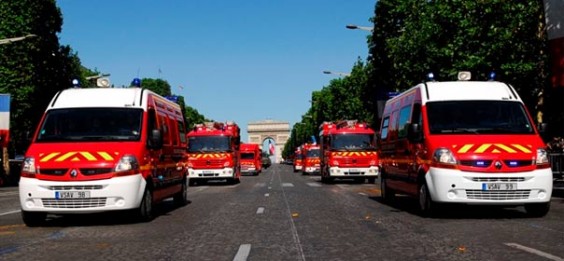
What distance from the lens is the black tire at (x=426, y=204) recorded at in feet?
39.7

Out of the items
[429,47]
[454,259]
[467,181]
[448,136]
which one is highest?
[429,47]

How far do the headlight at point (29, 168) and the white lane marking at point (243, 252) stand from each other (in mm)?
4207

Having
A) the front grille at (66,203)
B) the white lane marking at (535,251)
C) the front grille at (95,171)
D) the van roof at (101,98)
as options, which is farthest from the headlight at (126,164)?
the white lane marking at (535,251)

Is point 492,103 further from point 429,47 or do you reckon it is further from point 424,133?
point 429,47

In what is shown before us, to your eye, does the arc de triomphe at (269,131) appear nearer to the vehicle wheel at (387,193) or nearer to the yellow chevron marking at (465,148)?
the vehicle wheel at (387,193)

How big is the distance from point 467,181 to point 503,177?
58 cm

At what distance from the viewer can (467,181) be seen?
11.5 m

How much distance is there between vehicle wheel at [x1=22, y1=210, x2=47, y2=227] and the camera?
11.4 metres

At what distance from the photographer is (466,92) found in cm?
1310

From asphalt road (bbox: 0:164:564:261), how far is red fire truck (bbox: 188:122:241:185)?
15.1 metres

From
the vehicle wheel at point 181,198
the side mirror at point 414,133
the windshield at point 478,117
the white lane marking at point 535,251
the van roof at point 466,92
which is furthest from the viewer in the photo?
the vehicle wheel at point 181,198

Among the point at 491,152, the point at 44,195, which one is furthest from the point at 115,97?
the point at 491,152

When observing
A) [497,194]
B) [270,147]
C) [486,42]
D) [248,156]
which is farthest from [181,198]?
[270,147]

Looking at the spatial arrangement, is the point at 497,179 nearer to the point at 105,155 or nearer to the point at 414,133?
the point at 414,133
